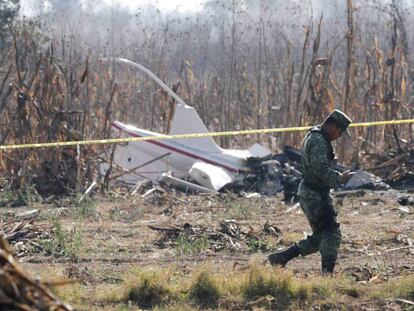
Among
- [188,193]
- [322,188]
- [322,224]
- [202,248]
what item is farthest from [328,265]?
[188,193]

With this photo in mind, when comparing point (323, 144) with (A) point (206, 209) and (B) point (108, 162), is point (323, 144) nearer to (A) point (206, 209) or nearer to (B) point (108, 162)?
(A) point (206, 209)

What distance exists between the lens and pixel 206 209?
1323cm

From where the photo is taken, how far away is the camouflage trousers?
26.0ft

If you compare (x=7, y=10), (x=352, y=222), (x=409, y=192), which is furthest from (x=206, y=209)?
(x=7, y=10)

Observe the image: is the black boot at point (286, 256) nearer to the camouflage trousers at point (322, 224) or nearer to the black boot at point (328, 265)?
the camouflage trousers at point (322, 224)

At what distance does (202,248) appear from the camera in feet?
30.3

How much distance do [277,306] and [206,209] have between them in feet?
21.2

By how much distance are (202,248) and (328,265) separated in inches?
65.9

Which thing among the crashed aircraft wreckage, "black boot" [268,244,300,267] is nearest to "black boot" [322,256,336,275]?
"black boot" [268,244,300,267]

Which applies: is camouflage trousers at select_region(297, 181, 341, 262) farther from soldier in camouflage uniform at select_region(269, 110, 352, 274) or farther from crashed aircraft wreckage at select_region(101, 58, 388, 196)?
crashed aircraft wreckage at select_region(101, 58, 388, 196)

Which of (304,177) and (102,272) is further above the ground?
(304,177)

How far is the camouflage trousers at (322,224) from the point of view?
794cm

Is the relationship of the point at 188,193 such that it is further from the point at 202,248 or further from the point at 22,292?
the point at 22,292

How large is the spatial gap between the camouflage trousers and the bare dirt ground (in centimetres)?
24
